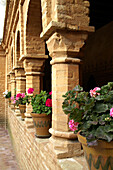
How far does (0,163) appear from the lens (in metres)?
7.23

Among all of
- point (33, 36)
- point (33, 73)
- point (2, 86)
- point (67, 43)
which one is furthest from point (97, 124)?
point (2, 86)

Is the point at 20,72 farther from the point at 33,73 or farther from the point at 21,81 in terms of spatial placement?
the point at 33,73

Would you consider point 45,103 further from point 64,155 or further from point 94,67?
point 94,67

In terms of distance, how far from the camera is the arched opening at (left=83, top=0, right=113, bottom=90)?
7453mm

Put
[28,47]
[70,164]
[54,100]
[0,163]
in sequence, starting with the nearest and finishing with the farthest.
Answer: [70,164], [54,100], [28,47], [0,163]

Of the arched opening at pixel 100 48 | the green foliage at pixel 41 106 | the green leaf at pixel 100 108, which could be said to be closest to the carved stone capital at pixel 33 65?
the green foliage at pixel 41 106

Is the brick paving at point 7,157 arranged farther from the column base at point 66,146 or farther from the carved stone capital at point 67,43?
the carved stone capital at point 67,43

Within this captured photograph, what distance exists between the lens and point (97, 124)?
5.75ft

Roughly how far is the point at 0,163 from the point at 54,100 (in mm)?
5257

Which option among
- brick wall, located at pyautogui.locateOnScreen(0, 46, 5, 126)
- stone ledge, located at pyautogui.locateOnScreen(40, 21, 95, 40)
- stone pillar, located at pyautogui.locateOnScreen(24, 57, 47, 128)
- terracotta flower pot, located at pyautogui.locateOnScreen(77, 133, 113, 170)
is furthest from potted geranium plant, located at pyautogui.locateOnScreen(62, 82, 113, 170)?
brick wall, located at pyautogui.locateOnScreen(0, 46, 5, 126)

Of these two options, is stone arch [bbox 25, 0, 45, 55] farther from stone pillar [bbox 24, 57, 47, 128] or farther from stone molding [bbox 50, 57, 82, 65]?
stone molding [bbox 50, 57, 82, 65]

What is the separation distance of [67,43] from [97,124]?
1365 millimetres

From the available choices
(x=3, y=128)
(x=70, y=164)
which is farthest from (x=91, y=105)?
(x=3, y=128)

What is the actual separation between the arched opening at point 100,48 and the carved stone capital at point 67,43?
4.59 metres
